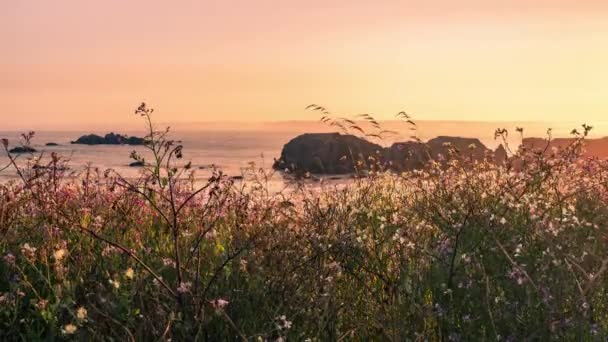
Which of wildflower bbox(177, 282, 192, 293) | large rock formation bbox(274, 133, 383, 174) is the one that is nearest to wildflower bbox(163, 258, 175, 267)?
wildflower bbox(177, 282, 192, 293)

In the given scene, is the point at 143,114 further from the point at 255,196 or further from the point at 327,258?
the point at 255,196

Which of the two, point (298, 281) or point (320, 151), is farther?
point (320, 151)

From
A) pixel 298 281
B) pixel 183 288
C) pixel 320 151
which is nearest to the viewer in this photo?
pixel 183 288

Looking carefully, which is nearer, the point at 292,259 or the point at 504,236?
the point at 292,259

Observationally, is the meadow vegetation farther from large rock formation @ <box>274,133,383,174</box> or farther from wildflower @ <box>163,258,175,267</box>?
large rock formation @ <box>274,133,383,174</box>

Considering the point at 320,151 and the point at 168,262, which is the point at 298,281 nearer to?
the point at 168,262

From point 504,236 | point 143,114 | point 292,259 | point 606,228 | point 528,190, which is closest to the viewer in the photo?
point 143,114

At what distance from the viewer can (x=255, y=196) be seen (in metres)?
8.40

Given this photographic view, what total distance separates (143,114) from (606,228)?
16.5ft

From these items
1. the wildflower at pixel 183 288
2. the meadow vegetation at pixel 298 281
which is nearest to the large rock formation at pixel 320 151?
the meadow vegetation at pixel 298 281

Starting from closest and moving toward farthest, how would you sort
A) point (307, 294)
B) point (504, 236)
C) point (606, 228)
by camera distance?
point (307, 294) → point (504, 236) → point (606, 228)

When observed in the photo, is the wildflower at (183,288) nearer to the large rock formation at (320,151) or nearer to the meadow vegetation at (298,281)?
the meadow vegetation at (298,281)

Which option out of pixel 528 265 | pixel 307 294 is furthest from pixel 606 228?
pixel 307 294

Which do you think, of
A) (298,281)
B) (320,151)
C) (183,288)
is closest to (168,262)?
(298,281)
